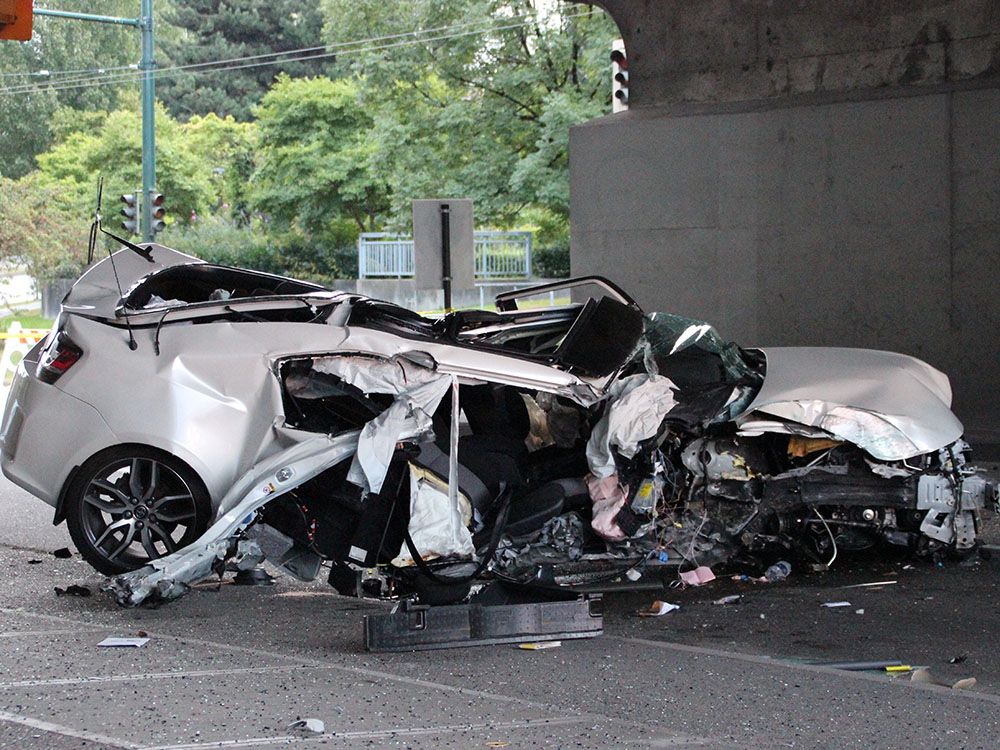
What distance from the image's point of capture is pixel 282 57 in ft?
193

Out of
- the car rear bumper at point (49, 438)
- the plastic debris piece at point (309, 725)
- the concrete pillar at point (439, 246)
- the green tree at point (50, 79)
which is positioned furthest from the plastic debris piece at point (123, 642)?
the green tree at point (50, 79)

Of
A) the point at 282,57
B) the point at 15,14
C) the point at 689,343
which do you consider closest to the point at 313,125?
the point at 282,57

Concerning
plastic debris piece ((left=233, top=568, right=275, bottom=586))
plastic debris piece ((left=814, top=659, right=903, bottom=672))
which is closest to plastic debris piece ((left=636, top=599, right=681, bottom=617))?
plastic debris piece ((left=814, top=659, right=903, bottom=672))

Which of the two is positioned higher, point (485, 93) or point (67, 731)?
point (485, 93)

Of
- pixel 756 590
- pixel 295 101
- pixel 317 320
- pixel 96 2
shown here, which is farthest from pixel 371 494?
pixel 96 2

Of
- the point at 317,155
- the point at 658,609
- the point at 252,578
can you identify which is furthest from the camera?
the point at 317,155

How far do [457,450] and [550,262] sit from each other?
32183mm

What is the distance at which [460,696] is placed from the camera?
190 inches

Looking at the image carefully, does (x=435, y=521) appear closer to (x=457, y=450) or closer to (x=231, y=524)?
(x=457, y=450)

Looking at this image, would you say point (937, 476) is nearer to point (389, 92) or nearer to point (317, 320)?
point (317, 320)

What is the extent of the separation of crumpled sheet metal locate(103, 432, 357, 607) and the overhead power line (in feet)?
87.2

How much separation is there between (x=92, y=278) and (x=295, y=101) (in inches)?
1385

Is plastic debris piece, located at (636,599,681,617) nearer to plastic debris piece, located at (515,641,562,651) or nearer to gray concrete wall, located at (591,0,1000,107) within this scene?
plastic debris piece, located at (515,641,562,651)

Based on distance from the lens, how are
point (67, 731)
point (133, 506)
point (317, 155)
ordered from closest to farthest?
1. point (67, 731)
2. point (133, 506)
3. point (317, 155)
